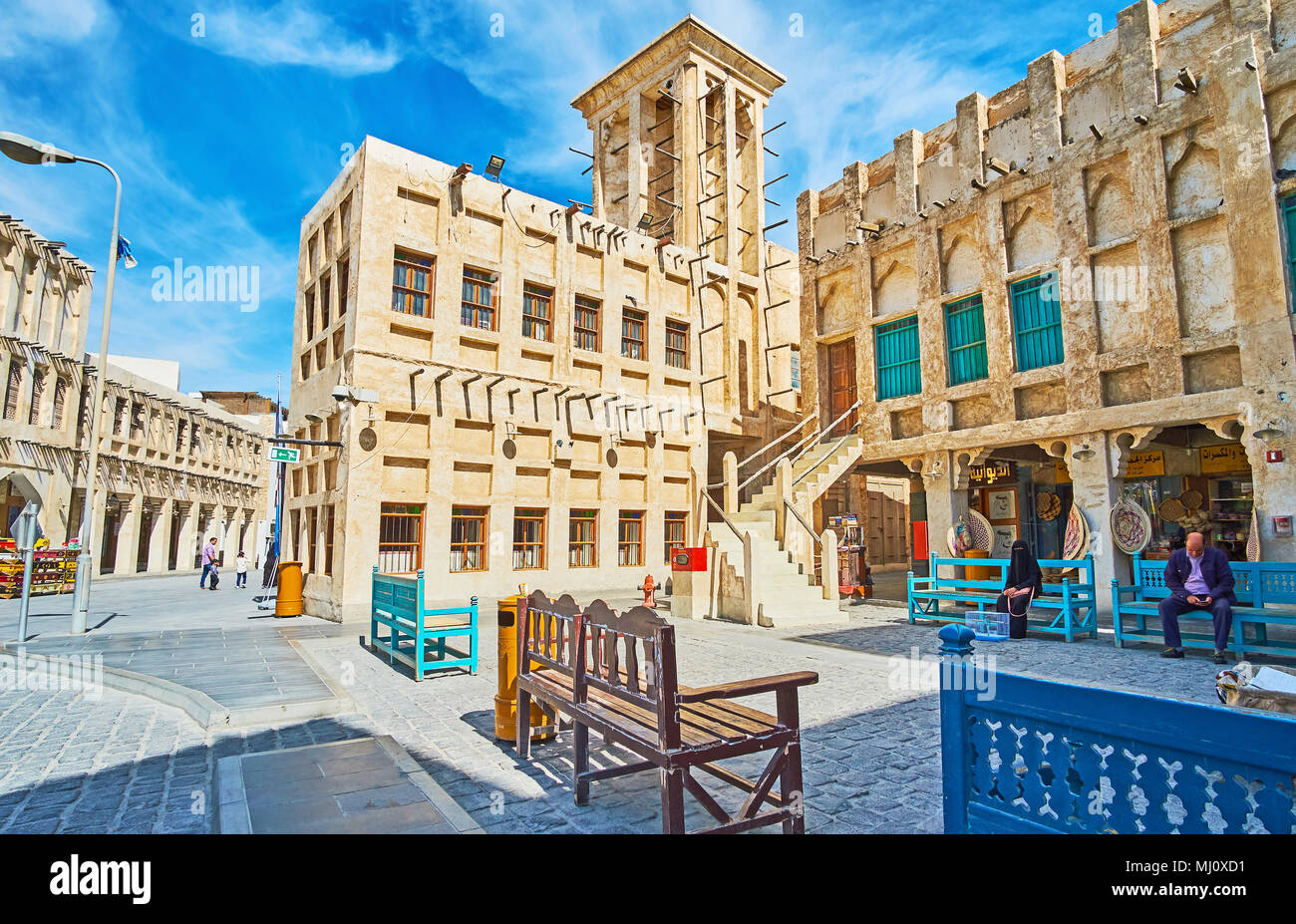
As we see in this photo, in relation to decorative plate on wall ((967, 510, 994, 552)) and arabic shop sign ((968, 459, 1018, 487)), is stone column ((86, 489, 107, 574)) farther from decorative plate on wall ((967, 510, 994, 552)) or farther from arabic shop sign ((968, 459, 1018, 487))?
arabic shop sign ((968, 459, 1018, 487))

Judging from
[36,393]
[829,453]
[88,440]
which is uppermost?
[36,393]

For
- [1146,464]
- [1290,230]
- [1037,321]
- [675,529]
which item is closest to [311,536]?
[675,529]

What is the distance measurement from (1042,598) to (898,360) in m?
7.98

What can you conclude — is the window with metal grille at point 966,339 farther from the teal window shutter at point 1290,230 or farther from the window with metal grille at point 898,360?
the teal window shutter at point 1290,230

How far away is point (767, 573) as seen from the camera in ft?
48.0

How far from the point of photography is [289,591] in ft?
51.1

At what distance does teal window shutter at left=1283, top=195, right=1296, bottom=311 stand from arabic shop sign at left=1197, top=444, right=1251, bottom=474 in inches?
202

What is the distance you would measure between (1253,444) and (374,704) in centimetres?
1378

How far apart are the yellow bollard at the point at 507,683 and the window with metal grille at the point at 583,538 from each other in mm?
12048

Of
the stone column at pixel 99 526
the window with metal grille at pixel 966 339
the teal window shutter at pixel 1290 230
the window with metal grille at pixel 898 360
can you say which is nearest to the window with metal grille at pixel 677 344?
the window with metal grille at pixel 898 360

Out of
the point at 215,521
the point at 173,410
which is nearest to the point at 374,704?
the point at 173,410

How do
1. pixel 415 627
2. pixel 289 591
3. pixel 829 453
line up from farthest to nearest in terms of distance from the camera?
pixel 829 453 < pixel 289 591 < pixel 415 627

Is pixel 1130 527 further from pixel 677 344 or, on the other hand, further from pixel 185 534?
pixel 185 534
